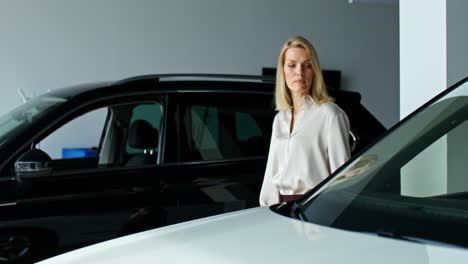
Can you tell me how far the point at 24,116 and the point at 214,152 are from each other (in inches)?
45.3

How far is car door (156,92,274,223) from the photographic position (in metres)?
3.52

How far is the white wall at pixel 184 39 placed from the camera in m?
8.30

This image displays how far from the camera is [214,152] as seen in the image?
12.2 feet

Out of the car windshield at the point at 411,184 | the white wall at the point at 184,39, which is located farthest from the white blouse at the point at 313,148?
the white wall at the point at 184,39

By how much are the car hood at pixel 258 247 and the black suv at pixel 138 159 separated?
1491 millimetres

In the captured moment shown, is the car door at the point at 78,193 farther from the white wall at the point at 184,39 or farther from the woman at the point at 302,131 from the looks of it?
the white wall at the point at 184,39

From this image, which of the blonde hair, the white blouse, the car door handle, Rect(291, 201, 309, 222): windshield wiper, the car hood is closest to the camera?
the car hood

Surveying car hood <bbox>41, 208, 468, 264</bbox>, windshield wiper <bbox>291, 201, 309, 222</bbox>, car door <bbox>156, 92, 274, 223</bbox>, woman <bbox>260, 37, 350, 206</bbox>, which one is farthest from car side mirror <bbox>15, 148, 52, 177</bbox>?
windshield wiper <bbox>291, 201, 309, 222</bbox>

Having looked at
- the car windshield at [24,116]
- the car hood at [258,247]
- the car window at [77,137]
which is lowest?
the car window at [77,137]

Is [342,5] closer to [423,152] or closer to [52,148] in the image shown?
[52,148]

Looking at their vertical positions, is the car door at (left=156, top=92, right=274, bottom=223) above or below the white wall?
below

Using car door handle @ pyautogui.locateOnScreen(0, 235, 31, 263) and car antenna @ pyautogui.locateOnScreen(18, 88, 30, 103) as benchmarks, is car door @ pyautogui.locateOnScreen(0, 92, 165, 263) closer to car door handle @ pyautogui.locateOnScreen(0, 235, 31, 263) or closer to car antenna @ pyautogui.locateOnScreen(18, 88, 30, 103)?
car door handle @ pyautogui.locateOnScreen(0, 235, 31, 263)

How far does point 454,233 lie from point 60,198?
7.61 feet

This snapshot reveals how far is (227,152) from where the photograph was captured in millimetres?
3748
